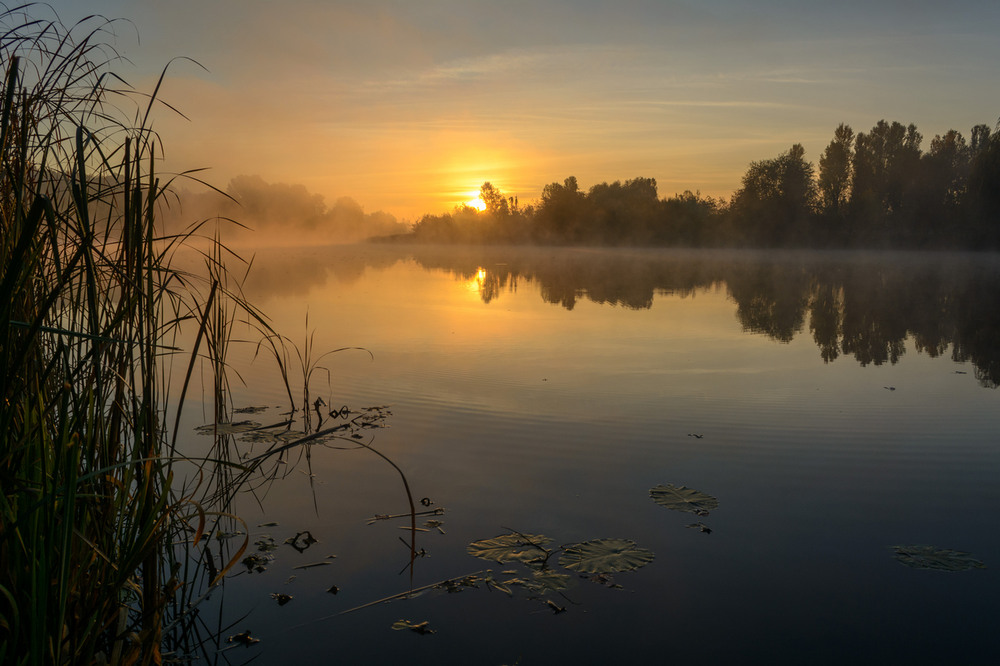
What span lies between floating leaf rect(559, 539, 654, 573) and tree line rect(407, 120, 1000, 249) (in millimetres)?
44575

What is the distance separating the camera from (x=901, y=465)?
4.55 metres

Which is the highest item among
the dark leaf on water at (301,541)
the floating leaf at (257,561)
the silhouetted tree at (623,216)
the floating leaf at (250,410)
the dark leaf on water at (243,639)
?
the silhouetted tree at (623,216)

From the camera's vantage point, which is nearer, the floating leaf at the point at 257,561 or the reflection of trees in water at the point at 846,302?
the floating leaf at the point at 257,561

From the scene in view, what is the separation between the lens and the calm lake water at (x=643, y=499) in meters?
2.62

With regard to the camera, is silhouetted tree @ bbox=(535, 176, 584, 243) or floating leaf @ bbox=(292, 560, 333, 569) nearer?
floating leaf @ bbox=(292, 560, 333, 569)

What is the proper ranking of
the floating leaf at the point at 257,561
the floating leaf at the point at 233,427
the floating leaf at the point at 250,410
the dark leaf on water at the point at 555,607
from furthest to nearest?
1. the floating leaf at the point at 250,410
2. the floating leaf at the point at 233,427
3. the floating leaf at the point at 257,561
4. the dark leaf on water at the point at 555,607

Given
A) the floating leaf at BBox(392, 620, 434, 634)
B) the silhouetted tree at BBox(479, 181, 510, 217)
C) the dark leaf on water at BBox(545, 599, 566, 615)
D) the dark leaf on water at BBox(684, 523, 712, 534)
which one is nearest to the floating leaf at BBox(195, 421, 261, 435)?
the floating leaf at BBox(392, 620, 434, 634)

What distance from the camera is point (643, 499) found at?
387cm

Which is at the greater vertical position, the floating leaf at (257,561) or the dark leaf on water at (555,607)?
the floating leaf at (257,561)

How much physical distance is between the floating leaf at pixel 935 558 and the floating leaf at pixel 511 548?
1738 millimetres

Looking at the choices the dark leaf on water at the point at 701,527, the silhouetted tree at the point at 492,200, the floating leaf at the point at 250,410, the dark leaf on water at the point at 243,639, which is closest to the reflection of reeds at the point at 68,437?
the dark leaf on water at the point at 243,639

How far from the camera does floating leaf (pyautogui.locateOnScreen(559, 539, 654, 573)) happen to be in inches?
121

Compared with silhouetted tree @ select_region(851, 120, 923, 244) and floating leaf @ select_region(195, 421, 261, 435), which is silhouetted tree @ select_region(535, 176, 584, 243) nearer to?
silhouetted tree @ select_region(851, 120, 923, 244)

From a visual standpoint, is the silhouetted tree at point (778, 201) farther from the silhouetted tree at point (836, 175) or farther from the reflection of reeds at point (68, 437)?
the reflection of reeds at point (68, 437)
